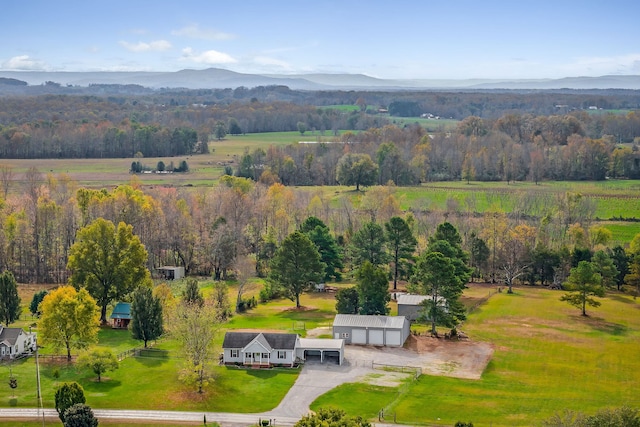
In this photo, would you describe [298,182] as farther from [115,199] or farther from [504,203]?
[115,199]

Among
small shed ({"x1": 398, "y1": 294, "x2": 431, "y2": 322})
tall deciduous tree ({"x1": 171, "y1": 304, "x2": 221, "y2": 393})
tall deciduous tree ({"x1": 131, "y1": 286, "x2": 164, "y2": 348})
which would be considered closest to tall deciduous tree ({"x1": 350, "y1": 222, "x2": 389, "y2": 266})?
small shed ({"x1": 398, "y1": 294, "x2": 431, "y2": 322})

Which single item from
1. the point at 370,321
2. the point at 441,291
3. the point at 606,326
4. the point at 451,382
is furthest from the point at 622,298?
the point at 451,382

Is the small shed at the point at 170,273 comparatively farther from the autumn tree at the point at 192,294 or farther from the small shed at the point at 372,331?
the small shed at the point at 372,331

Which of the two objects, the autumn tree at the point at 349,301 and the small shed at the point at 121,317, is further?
the autumn tree at the point at 349,301

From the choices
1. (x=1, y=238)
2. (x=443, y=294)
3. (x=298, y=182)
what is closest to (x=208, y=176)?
(x=298, y=182)

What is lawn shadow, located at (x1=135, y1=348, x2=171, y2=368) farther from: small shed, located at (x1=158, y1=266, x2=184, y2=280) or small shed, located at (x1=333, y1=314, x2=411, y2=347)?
small shed, located at (x1=158, y1=266, x2=184, y2=280)

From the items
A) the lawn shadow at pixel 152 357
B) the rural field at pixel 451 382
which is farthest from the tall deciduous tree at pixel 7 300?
the lawn shadow at pixel 152 357
